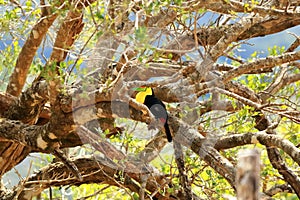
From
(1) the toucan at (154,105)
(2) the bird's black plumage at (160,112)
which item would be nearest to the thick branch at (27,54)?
(1) the toucan at (154,105)

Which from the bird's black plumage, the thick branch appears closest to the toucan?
the bird's black plumage

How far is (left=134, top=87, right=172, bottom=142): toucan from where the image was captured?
3.13 metres

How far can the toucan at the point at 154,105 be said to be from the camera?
3.13 metres

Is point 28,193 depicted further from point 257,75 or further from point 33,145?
point 257,75

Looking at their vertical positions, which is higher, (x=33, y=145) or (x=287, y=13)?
(x=287, y=13)

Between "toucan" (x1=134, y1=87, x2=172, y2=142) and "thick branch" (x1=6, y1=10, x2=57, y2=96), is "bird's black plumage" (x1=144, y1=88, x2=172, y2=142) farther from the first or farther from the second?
"thick branch" (x1=6, y1=10, x2=57, y2=96)

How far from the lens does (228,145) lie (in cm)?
337

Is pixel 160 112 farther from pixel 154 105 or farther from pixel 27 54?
pixel 27 54

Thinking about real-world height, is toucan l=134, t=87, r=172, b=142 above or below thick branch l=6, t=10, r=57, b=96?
below

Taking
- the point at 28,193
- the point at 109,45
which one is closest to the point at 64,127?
the point at 109,45

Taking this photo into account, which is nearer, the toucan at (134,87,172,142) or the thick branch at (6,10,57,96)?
the toucan at (134,87,172,142)

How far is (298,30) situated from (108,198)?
280 centimetres

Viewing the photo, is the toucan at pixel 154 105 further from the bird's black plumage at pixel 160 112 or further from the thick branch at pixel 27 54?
the thick branch at pixel 27 54

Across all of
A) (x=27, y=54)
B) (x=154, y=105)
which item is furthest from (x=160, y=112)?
(x=27, y=54)
